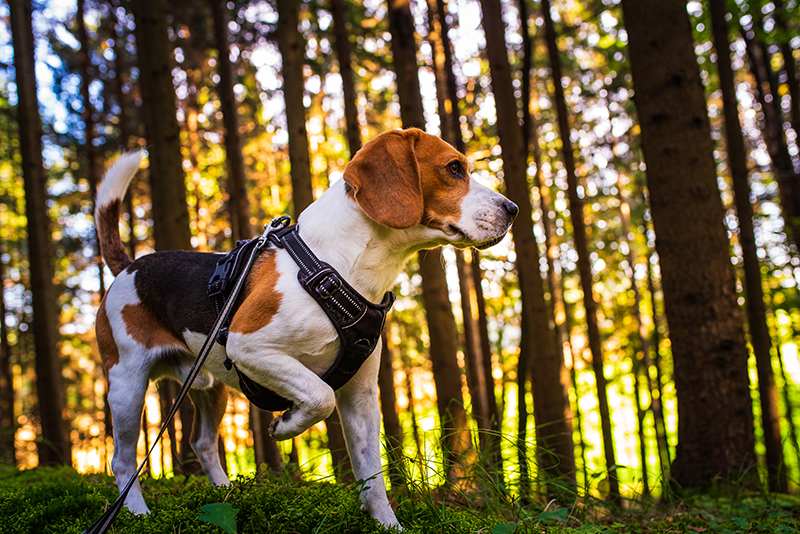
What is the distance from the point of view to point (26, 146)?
8.96 meters

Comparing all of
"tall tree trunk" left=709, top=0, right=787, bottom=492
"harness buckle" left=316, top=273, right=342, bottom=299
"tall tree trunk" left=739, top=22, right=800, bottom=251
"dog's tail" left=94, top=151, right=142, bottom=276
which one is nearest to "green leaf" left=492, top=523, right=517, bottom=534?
"harness buckle" left=316, top=273, right=342, bottom=299

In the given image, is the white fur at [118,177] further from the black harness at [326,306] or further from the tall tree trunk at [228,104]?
the tall tree trunk at [228,104]

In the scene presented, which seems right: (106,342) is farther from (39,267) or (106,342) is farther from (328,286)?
(39,267)

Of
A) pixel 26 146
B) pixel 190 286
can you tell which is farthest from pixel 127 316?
pixel 26 146

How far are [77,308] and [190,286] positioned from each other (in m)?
20.0

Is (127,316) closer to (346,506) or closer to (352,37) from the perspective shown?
(346,506)

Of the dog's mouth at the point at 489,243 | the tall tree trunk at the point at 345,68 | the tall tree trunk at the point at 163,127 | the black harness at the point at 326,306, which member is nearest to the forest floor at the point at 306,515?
the black harness at the point at 326,306

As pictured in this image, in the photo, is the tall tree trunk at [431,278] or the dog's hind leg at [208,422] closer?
the dog's hind leg at [208,422]

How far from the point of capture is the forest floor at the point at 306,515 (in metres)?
2.67

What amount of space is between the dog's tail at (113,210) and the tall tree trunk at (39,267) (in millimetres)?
6034

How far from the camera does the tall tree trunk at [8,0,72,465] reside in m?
8.53

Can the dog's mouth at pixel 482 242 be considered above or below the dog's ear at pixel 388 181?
below

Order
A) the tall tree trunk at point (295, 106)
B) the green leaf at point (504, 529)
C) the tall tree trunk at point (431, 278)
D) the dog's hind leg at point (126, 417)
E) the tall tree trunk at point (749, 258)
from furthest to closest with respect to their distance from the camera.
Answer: the tall tree trunk at point (749, 258), the tall tree trunk at point (431, 278), the tall tree trunk at point (295, 106), the dog's hind leg at point (126, 417), the green leaf at point (504, 529)

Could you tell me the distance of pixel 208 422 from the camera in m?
3.61
